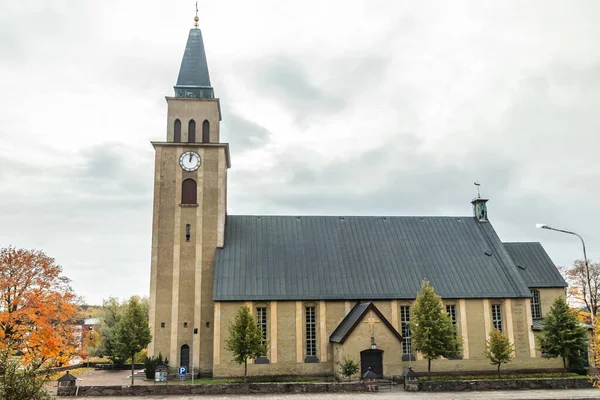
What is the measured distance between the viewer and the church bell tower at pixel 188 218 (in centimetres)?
3944

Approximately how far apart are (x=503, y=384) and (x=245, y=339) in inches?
662

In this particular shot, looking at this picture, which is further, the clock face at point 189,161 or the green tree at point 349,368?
the clock face at point 189,161

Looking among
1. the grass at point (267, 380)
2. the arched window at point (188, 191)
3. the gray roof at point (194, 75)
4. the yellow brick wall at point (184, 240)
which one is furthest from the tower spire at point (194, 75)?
the grass at point (267, 380)

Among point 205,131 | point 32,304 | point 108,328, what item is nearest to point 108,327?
point 108,328

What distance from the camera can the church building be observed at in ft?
125

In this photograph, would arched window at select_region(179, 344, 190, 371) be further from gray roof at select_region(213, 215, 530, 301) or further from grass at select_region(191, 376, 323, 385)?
gray roof at select_region(213, 215, 530, 301)

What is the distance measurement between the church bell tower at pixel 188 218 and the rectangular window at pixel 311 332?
7652 millimetres

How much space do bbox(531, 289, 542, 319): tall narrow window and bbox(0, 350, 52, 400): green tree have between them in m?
41.0

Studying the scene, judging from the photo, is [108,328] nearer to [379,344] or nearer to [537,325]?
[379,344]

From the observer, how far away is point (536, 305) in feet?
148

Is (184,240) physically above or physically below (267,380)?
above

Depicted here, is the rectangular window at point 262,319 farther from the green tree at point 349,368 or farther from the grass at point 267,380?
the green tree at point 349,368

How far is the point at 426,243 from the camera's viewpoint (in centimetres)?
4541

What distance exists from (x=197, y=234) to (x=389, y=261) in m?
16.4
